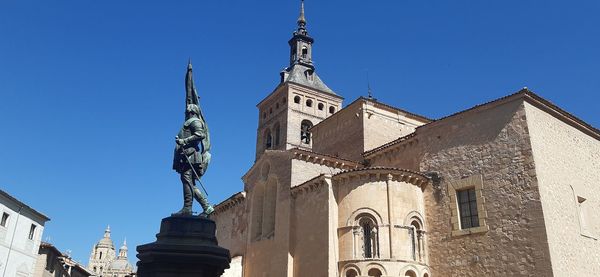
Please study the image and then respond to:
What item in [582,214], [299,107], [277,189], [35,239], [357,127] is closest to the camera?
[582,214]

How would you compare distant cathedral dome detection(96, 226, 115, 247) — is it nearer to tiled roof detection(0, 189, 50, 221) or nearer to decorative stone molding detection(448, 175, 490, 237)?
tiled roof detection(0, 189, 50, 221)

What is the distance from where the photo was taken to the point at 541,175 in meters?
17.8

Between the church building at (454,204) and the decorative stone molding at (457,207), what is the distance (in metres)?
0.04

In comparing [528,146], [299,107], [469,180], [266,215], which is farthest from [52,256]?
[528,146]

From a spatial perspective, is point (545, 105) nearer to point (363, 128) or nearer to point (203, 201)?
point (363, 128)

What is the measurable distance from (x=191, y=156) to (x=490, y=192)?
12.2m

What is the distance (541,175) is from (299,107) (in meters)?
27.8

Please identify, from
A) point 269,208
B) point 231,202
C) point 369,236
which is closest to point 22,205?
point 231,202

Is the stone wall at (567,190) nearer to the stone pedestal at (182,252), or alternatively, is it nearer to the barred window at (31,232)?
the stone pedestal at (182,252)

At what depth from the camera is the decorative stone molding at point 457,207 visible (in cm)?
1866

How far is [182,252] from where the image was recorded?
9.80 metres

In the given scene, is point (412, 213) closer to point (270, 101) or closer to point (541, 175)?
point (541, 175)

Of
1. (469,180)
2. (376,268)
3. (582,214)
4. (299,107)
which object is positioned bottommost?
(376,268)

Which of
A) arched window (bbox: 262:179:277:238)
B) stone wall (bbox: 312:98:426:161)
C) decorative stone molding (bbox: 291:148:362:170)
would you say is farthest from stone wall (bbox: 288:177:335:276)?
stone wall (bbox: 312:98:426:161)
